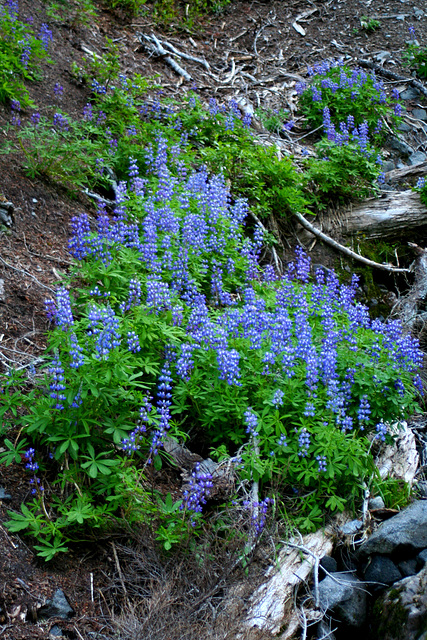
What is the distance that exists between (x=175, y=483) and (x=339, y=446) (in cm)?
104

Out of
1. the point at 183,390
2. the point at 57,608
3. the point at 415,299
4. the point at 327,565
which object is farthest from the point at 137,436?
the point at 415,299

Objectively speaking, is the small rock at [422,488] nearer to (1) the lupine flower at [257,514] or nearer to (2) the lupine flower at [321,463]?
(2) the lupine flower at [321,463]

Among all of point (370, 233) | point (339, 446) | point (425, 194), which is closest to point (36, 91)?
point (370, 233)

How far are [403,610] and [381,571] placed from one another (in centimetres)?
40

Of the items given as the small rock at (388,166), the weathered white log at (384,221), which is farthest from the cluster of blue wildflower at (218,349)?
the small rock at (388,166)

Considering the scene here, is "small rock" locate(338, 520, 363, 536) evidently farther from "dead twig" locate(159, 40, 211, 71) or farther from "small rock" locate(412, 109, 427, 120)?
"dead twig" locate(159, 40, 211, 71)

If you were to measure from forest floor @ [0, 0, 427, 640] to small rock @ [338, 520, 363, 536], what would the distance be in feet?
4.78

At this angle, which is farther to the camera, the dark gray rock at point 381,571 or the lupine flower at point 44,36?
the lupine flower at point 44,36

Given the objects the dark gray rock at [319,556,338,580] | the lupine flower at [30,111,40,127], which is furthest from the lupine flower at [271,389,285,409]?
the lupine flower at [30,111,40,127]

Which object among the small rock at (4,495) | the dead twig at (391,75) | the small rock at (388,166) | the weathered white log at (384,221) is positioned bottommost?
the small rock at (4,495)

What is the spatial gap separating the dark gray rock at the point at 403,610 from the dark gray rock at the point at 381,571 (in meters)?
0.11

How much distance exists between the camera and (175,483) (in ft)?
12.1

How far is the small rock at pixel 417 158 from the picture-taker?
7.97 meters

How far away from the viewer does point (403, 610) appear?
303 centimetres
